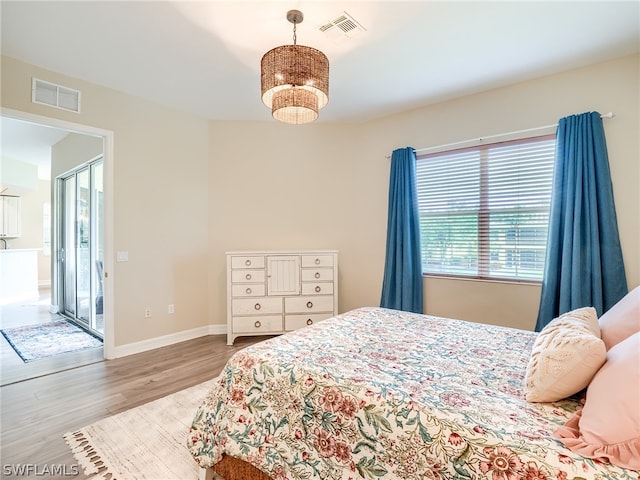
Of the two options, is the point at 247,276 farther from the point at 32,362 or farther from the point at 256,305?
the point at 32,362

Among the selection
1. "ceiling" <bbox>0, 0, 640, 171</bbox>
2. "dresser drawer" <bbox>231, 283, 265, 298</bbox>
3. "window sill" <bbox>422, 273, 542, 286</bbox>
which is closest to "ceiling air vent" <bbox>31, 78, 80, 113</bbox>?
"ceiling" <bbox>0, 0, 640, 171</bbox>

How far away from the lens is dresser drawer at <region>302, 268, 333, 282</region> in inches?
147

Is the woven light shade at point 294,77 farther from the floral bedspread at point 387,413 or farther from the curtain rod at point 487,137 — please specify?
the curtain rod at point 487,137

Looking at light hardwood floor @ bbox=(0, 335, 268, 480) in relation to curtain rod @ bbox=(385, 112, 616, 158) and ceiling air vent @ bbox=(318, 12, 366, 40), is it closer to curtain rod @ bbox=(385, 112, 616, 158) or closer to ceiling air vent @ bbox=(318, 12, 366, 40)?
ceiling air vent @ bbox=(318, 12, 366, 40)

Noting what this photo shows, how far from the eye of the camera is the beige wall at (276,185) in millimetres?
2697

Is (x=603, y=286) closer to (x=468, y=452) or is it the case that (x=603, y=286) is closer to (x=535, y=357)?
(x=535, y=357)

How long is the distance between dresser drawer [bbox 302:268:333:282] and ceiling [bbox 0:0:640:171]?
6.38 feet

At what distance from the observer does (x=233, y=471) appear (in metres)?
1.46

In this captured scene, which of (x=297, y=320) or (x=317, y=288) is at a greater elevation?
(x=317, y=288)

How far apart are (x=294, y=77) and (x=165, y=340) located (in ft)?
10.3

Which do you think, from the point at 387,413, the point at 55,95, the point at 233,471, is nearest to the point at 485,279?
the point at 387,413

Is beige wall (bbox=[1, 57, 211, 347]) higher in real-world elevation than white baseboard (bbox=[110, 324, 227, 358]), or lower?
higher

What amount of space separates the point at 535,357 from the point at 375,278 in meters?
2.75

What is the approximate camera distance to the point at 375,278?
13.1 feet
